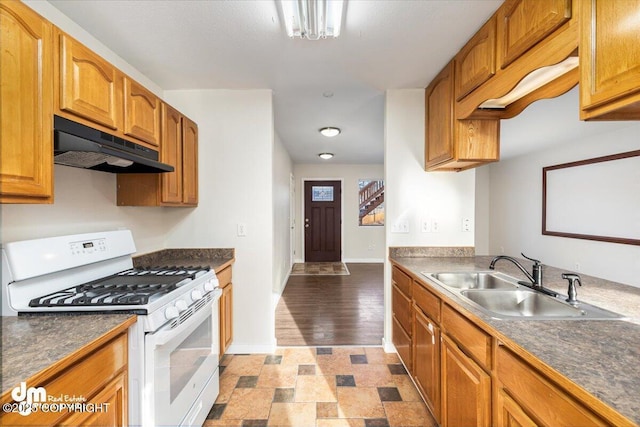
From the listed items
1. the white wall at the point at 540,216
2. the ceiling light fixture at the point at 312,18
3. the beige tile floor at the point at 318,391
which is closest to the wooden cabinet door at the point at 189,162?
the ceiling light fixture at the point at 312,18

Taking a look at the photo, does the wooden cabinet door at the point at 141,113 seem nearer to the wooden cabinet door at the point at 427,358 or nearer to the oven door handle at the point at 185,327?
the oven door handle at the point at 185,327

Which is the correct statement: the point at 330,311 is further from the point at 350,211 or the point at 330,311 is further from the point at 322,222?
the point at 350,211

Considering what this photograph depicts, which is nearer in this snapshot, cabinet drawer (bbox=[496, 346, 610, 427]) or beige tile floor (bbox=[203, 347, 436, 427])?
cabinet drawer (bbox=[496, 346, 610, 427])

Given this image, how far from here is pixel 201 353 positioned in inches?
66.7

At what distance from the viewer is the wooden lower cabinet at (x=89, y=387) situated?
779mm

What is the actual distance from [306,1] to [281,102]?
1.49 m

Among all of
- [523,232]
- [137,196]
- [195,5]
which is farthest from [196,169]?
[523,232]

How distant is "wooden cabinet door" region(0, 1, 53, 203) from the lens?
977mm

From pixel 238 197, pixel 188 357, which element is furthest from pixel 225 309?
pixel 238 197

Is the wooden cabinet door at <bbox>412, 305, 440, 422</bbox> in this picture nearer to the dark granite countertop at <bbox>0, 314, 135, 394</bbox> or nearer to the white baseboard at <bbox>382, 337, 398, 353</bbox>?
the white baseboard at <bbox>382, 337, 398, 353</bbox>

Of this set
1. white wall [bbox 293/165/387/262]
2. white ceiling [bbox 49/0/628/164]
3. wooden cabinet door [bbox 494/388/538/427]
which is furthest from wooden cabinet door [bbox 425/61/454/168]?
white wall [bbox 293/165/387/262]

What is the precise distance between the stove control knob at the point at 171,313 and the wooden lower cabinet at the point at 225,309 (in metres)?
0.81

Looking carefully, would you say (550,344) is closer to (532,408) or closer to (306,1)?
(532,408)

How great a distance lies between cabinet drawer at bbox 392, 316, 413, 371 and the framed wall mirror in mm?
2223
